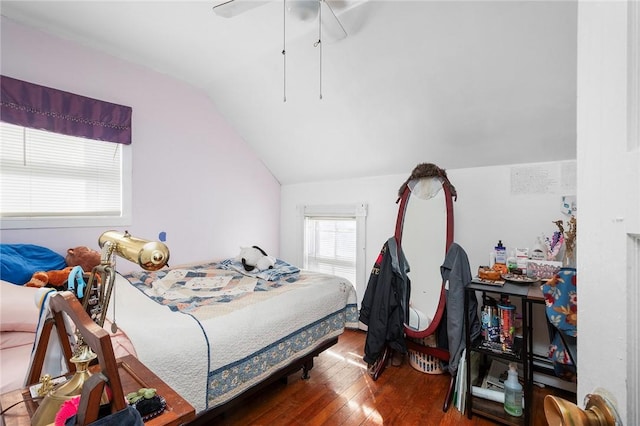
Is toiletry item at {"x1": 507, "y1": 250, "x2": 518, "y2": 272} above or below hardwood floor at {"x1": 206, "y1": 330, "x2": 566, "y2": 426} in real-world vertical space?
above

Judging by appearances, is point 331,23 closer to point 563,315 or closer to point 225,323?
point 225,323

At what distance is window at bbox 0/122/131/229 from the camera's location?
2.10m

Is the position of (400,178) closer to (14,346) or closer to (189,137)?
(189,137)

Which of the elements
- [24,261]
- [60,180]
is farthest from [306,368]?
[60,180]

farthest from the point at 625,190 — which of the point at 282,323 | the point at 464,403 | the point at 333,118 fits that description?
the point at 333,118

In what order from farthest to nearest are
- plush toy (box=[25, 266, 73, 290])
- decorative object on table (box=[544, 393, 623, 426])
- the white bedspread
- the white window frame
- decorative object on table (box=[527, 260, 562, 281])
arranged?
the white window frame → decorative object on table (box=[527, 260, 562, 281]) → plush toy (box=[25, 266, 73, 290]) → the white bedspread → decorative object on table (box=[544, 393, 623, 426])

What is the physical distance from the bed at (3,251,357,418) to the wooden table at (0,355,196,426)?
1.12 feet

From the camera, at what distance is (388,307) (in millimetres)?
2207

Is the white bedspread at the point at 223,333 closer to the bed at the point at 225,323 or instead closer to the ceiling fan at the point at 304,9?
the bed at the point at 225,323

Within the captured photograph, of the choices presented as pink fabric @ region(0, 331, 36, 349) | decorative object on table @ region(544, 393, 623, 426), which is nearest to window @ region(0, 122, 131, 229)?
pink fabric @ region(0, 331, 36, 349)

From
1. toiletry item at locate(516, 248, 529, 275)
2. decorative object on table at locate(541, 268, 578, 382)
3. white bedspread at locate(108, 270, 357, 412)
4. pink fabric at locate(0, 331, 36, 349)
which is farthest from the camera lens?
toiletry item at locate(516, 248, 529, 275)

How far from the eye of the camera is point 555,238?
202 cm

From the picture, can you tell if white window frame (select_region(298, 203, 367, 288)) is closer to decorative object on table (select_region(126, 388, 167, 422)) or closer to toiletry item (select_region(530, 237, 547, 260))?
toiletry item (select_region(530, 237, 547, 260))

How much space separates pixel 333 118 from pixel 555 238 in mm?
2000
